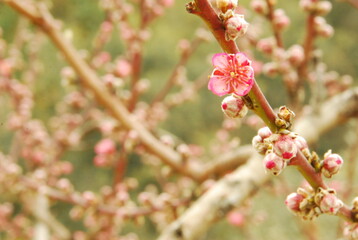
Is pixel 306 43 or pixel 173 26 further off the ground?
pixel 173 26

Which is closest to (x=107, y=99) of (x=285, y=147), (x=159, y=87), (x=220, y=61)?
(x=220, y=61)

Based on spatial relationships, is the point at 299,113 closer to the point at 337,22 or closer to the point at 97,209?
the point at 97,209

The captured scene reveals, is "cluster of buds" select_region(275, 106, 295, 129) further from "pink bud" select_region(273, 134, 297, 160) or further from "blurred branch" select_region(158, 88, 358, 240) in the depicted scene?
"blurred branch" select_region(158, 88, 358, 240)

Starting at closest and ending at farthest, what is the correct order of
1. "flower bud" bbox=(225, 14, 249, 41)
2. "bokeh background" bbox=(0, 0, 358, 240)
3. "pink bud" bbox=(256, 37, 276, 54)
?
"flower bud" bbox=(225, 14, 249, 41)
"pink bud" bbox=(256, 37, 276, 54)
"bokeh background" bbox=(0, 0, 358, 240)

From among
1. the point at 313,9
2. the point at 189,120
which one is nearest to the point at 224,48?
the point at 313,9

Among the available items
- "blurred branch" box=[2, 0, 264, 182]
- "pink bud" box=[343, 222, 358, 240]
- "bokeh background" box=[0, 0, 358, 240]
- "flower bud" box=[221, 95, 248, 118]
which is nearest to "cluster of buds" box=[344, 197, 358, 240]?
"pink bud" box=[343, 222, 358, 240]

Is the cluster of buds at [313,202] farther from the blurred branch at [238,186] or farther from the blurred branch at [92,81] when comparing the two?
the blurred branch at [92,81]

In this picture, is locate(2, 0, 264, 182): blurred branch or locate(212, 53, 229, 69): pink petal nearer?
locate(212, 53, 229, 69): pink petal
